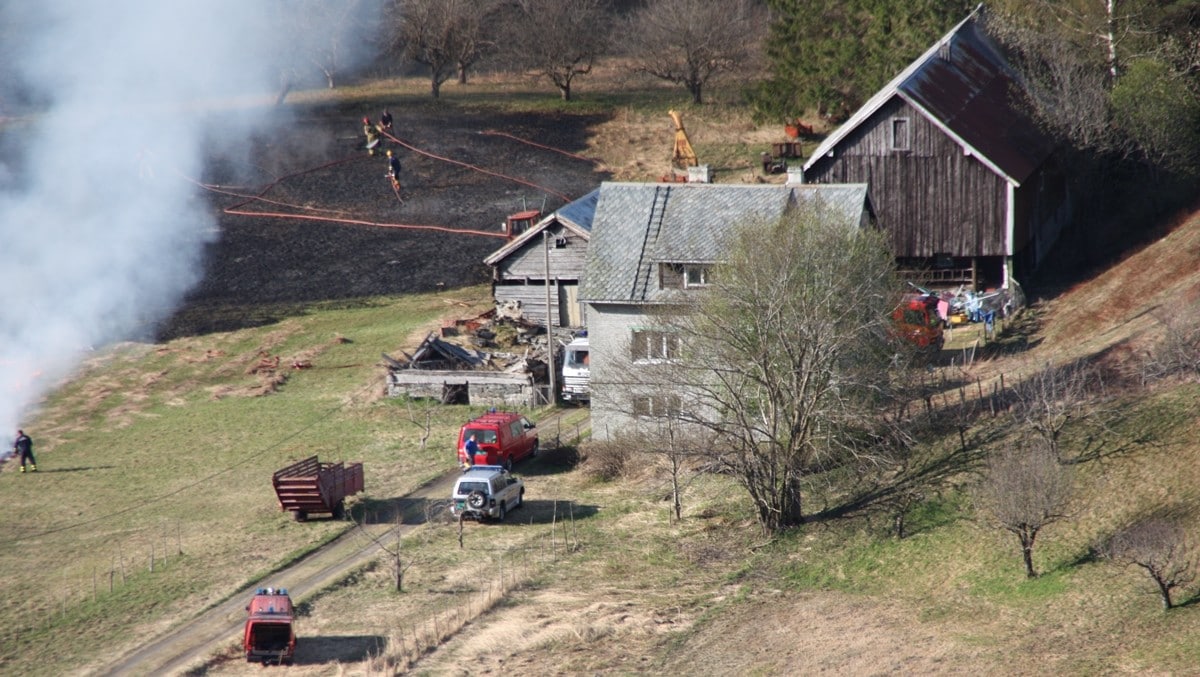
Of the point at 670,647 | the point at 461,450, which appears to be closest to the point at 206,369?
the point at 461,450

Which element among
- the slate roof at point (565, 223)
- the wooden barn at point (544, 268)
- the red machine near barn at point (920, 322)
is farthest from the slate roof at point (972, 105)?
the wooden barn at point (544, 268)

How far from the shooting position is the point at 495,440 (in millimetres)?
40375

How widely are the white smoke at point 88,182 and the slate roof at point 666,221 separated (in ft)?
67.9

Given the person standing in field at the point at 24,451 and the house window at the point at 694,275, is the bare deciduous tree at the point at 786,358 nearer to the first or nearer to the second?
the house window at the point at 694,275

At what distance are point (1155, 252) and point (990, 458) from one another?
19991mm

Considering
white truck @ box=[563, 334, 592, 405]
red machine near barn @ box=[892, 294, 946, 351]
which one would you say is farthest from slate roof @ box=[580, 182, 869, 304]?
white truck @ box=[563, 334, 592, 405]

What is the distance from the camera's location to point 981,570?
3064 cm

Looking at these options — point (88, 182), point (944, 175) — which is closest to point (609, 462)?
point (944, 175)

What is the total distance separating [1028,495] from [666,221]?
56.1 feet

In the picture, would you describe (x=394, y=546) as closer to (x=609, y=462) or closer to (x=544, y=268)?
(x=609, y=462)

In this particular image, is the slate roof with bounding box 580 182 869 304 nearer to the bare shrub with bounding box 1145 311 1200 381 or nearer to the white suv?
the white suv

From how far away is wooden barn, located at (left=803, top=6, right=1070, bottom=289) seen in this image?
52.6 meters

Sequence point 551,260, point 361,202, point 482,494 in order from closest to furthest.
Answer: point 482,494, point 551,260, point 361,202

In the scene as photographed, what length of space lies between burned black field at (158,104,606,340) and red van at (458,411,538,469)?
21864 millimetres
